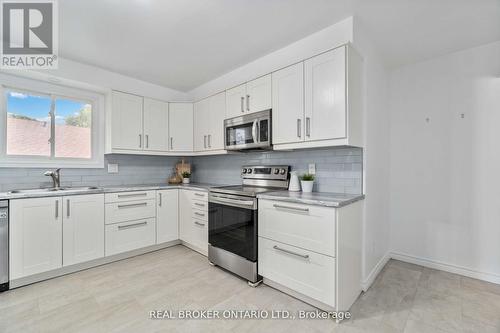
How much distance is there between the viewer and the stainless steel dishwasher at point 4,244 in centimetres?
215

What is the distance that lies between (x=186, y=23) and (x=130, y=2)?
1.59ft

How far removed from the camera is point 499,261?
2.35 metres

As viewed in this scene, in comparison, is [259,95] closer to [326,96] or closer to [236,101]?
[236,101]

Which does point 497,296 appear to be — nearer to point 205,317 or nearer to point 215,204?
point 205,317

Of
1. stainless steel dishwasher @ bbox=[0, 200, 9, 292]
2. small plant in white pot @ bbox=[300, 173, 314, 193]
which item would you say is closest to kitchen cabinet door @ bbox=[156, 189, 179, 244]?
stainless steel dishwasher @ bbox=[0, 200, 9, 292]

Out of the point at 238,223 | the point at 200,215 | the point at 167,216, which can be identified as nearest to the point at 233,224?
the point at 238,223

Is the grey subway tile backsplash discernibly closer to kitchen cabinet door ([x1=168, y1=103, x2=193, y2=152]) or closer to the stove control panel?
the stove control panel

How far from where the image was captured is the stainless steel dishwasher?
7.05 feet

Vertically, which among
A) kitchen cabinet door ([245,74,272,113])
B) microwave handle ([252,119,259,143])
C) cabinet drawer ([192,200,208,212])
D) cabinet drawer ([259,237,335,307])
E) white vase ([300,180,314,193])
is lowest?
cabinet drawer ([259,237,335,307])

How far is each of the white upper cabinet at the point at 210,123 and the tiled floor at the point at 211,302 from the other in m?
1.72

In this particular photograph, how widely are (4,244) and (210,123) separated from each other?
258cm

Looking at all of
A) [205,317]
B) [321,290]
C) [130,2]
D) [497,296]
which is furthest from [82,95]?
[497,296]

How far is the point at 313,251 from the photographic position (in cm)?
188

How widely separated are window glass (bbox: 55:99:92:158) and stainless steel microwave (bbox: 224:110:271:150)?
2.06 meters
